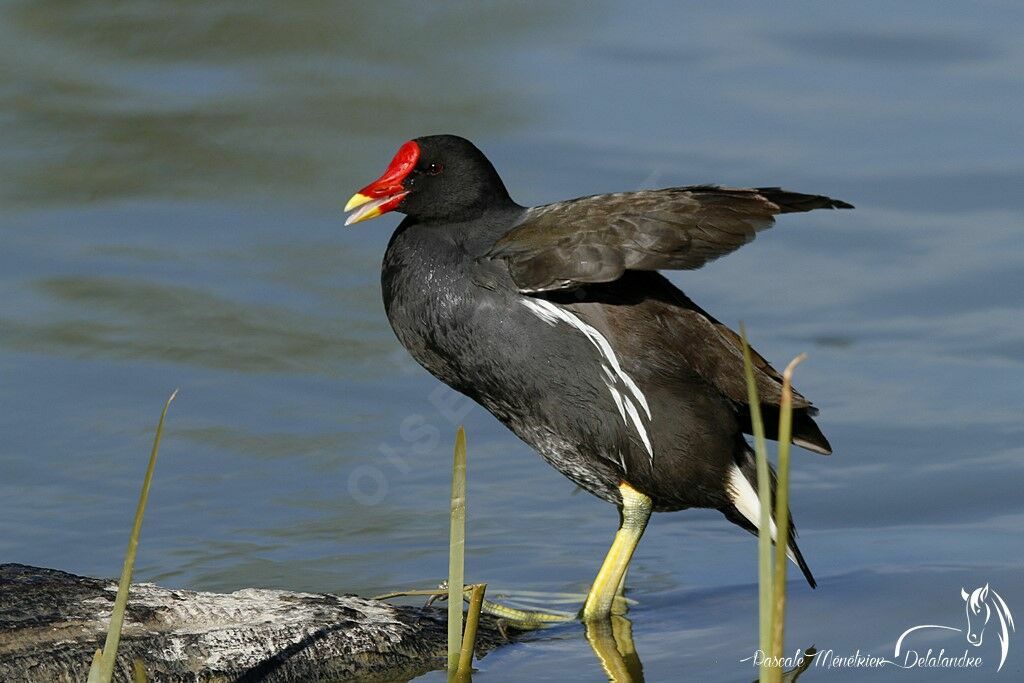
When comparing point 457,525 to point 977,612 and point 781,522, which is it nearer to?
point 781,522

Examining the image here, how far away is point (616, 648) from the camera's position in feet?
17.1

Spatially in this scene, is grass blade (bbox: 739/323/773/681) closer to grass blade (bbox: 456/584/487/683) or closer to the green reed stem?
the green reed stem

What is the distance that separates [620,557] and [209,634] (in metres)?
1.33

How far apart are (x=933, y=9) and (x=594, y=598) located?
6.95 metres

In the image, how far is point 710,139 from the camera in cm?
961

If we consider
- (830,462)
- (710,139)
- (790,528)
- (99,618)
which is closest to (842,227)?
(710,139)

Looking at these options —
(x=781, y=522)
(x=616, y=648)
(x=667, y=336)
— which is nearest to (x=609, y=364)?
(x=667, y=336)

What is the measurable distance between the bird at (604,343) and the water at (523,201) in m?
0.45

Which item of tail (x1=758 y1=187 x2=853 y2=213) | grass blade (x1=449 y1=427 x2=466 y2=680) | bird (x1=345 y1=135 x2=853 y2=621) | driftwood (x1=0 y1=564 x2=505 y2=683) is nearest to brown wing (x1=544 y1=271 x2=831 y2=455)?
bird (x1=345 y1=135 x2=853 y2=621)

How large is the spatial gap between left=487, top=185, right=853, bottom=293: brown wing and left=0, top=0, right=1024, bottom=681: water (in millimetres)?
1090

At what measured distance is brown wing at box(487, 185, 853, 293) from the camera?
16.2 feet

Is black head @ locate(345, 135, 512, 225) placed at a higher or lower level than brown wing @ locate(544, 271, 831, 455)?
higher

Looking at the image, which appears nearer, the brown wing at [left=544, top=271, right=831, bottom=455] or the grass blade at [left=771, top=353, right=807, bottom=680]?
the grass blade at [left=771, top=353, right=807, bottom=680]

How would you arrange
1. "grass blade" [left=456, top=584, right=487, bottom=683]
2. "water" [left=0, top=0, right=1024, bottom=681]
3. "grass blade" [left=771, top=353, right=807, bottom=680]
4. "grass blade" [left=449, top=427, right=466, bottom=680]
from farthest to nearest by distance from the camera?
"water" [left=0, top=0, right=1024, bottom=681] → "grass blade" [left=456, top=584, right=487, bottom=683] → "grass blade" [left=449, top=427, right=466, bottom=680] → "grass blade" [left=771, top=353, right=807, bottom=680]
